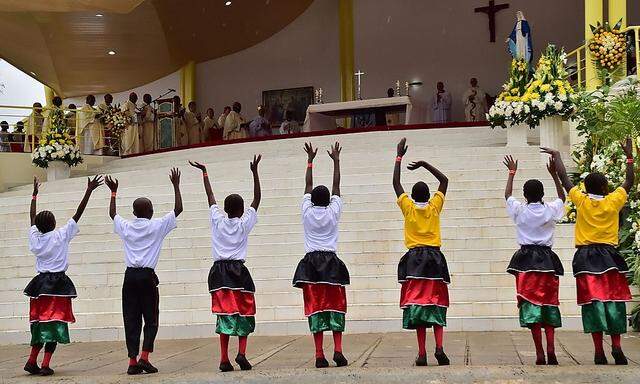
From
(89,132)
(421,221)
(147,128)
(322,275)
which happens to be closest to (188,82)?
(147,128)

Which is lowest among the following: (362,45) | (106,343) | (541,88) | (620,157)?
(106,343)

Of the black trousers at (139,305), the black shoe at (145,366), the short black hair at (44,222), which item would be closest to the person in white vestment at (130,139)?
the short black hair at (44,222)

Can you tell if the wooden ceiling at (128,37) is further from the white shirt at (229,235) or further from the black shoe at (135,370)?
the black shoe at (135,370)

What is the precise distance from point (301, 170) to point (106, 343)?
16.4 feet

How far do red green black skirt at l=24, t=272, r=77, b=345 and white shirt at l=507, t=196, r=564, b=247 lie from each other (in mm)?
3728

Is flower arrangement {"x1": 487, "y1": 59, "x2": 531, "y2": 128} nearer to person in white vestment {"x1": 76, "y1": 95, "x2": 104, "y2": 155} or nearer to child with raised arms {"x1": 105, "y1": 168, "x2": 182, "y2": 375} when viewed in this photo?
child with raised arms {"x1": 105, "y1": 168, "x2": 182, "y2": 375}

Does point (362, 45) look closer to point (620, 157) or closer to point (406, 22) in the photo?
point (406, 22)

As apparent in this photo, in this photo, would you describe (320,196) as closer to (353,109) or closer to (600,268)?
(600,268)

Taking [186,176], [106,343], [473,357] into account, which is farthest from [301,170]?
[473,357]

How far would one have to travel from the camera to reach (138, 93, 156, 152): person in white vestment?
71.3ft

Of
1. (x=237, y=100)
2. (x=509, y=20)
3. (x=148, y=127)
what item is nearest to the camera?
(x=148, y=127)

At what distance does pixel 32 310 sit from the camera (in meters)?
7.61

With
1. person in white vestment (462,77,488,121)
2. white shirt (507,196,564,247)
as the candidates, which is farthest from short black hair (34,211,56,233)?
person in white vestment (462,77,488,121)

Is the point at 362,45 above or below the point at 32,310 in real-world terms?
above
